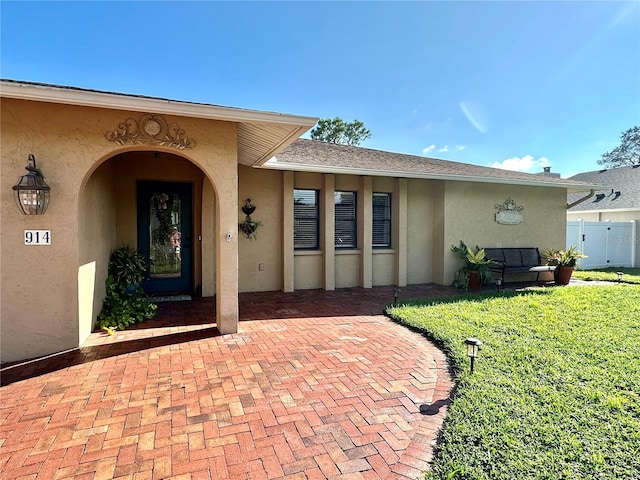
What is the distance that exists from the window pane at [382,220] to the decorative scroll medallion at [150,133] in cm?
594

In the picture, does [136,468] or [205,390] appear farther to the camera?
[205,390]

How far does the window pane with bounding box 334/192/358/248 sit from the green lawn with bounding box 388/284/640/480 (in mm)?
3276

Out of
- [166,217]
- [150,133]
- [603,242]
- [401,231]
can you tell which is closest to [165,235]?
[166,217]

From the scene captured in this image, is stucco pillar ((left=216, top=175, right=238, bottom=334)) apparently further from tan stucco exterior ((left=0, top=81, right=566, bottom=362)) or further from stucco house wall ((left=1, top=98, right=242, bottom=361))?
stucco house wall ((left=1, top=98, right=242, bottom=361))

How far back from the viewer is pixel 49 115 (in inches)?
157

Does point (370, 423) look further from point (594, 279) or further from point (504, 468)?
Answer: point (594, 279)

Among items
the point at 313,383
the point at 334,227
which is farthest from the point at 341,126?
the point at 313,383

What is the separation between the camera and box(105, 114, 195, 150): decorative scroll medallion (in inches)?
169

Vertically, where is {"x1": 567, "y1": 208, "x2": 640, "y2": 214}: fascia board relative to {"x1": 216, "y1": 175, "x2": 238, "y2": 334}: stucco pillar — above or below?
above

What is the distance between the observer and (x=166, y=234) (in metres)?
7.61

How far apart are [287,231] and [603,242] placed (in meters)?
14.2

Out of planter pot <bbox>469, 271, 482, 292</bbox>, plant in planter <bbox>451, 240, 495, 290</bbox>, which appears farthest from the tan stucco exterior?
planter pot <bbox>469, 271, 482, 292</bbox>

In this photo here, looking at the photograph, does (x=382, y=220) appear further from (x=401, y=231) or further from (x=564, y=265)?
(x=564, y=265)

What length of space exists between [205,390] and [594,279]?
12390 mm
